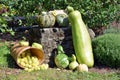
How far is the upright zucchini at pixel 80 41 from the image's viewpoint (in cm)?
770

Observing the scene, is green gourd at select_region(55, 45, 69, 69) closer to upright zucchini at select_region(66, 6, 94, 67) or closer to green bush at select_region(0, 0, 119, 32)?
upright zucchini at select_region(66, 6, 94, 67)

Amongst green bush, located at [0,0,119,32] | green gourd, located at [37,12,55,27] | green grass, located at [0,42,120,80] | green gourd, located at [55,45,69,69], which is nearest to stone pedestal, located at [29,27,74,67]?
green gourd, located at [37,12,55,27]

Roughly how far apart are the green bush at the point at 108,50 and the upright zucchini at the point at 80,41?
0.17m

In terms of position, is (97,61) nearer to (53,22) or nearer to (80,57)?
(80,57)

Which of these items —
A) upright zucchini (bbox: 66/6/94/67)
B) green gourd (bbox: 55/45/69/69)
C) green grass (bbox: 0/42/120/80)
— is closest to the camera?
green grass (bbox: 0/42/120/80)

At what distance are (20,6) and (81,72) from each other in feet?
11.5

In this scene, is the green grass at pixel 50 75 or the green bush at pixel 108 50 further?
the green bush at pixel 108 50

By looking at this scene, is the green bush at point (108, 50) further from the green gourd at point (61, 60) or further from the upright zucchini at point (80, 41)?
the green gourd at point (61, 60)

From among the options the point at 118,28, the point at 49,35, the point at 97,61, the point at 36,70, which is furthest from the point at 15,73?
the point at 118,28

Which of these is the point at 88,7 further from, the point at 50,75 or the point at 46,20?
the point at 50,75

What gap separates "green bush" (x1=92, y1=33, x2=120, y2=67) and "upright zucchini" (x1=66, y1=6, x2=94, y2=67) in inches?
6.5

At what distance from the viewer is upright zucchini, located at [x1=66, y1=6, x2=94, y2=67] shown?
7699 millimetres

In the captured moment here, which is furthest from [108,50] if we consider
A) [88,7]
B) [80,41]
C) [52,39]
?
[88,7]

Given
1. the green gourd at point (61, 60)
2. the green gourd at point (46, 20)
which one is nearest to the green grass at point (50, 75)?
the green gourd at point (61, 60)
